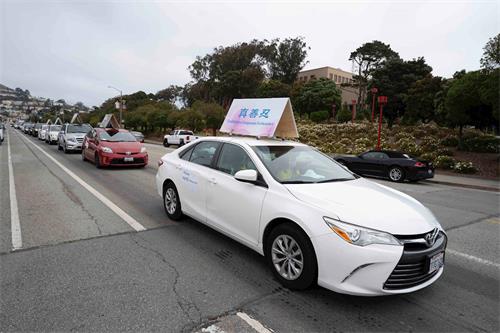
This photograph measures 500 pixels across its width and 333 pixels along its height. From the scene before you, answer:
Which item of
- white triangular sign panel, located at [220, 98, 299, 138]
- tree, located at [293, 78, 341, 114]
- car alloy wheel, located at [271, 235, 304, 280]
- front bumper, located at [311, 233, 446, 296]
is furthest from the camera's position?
tree, located at [293, 78, 341, 114]

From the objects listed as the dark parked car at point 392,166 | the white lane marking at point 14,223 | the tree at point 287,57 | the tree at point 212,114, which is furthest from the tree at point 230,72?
the white lane marking at point 14,223

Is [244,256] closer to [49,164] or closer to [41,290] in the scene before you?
[41,290]

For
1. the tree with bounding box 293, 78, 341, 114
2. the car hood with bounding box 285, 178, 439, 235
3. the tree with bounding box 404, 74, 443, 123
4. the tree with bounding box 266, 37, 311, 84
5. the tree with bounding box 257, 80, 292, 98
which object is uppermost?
the tree with bounding box 266, 37, 311, 84

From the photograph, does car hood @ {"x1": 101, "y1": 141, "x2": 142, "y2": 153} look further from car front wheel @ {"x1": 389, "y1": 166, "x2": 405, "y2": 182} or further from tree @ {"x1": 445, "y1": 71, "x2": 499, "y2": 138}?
tree @ {"x1": 445, "y1": 71, "x2": 499, "y2": 138}

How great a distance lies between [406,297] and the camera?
3.25 meters

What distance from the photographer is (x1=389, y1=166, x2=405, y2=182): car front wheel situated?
1262 centimetres

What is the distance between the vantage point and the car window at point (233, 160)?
4137 millimetres

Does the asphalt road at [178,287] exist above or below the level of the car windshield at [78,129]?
below

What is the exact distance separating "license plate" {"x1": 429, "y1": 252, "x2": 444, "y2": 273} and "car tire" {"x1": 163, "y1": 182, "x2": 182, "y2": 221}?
3.69 meters

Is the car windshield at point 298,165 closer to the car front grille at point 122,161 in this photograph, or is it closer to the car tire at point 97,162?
the car front grille at point 122,161

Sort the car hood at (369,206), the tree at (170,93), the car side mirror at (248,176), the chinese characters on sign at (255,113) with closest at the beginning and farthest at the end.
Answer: the car hood at (369,206) → the car side mirror at (248,176) → the chinese characters on sign at (255,113) → the tree at (170,93)

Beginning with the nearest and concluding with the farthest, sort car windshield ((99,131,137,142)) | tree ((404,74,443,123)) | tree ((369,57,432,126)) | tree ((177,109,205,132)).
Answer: car windshield ((99,131,137,142)) < tree ((404,74,443,123)) < tree ((369,57,432,126)) < tree ((177,109,205,132))

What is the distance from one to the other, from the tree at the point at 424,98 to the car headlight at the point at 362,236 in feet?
83.8

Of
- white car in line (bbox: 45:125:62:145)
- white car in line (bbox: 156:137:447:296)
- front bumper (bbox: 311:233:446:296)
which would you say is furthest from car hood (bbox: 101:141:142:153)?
white car in line (bbox: 45:125:62:145)
